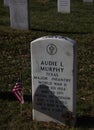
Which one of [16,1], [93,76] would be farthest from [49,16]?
[93,76]

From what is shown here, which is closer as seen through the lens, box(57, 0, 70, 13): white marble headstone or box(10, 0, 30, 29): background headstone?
box(10, 0, 30, 29): background headstone

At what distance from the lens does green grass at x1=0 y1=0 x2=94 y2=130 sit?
6293 millimetres

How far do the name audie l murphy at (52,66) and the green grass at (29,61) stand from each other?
88cm

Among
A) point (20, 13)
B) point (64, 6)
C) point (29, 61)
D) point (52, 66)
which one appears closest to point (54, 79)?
point (52, 66)

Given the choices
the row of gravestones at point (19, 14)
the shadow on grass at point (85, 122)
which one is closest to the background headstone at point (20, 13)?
the row of gravestones at point (19, 14)

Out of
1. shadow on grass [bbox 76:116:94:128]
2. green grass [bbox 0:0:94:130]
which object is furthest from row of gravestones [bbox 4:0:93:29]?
shadow on grass [bbox 76:116:94:128]

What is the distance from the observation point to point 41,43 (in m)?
→ 5.80

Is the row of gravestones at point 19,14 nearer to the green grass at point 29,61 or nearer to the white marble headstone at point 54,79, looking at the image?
the green grass at point 29,61

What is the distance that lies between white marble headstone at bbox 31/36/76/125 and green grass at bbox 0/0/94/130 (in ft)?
0.67

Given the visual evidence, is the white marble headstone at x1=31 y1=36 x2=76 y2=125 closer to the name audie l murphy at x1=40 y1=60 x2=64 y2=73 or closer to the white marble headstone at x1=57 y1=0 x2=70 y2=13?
the name audie l murphy at x1=40 y1=60 x2=64 y2=73

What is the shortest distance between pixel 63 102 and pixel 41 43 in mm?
954

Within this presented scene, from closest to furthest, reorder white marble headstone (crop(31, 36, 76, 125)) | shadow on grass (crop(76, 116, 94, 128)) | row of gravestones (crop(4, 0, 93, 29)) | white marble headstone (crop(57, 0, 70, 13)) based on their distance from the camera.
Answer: white marble headstone (crop(31, 36, 76, 125)) → shadow on grass (crop(76, 116, 94, 128)) → row of gravestones (crop(4, 0, 93, 29)) → white marble headstone (crop(57, 0, 70, 13))

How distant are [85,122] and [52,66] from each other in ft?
3.54

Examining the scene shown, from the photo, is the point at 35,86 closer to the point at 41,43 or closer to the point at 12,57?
the point at 41,43
